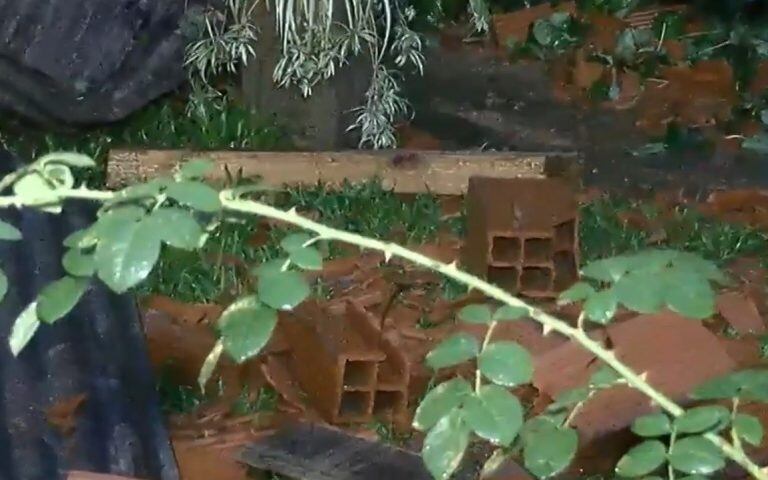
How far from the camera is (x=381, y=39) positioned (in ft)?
14.4

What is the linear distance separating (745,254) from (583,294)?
252cm

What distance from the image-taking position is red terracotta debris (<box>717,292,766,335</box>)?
2.98 metres

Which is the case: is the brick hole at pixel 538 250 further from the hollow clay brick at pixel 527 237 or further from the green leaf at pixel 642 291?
the green leaf at pixel 642 291

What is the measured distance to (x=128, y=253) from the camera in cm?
97

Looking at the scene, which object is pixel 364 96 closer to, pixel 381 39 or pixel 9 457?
pixel 381 39

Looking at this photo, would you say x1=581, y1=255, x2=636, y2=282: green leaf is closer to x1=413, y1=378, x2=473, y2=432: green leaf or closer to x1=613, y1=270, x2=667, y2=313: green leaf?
x1=613, y1=270, x2=667, y2=313: green leaf

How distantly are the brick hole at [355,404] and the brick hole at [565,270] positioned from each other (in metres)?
0.79

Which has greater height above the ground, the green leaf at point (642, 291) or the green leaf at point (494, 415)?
the green leaf at point (642, 291)

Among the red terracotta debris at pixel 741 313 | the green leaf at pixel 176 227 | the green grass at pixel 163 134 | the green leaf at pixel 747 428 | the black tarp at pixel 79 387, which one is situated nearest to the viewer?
the green leaf at pixel 176 227

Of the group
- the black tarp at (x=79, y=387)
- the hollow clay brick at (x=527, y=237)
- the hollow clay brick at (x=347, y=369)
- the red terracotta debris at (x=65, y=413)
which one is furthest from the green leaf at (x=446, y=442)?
the hollow clay brick at (x=527, y=237)

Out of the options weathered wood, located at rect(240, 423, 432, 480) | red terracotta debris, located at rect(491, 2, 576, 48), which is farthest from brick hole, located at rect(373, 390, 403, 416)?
red terracotta debris, located at rect(491, 2, 576, 48)

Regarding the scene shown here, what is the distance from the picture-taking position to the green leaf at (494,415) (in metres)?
1.03

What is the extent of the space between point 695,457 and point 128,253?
506 mm

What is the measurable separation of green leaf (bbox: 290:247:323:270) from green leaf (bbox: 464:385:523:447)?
0.17 m
